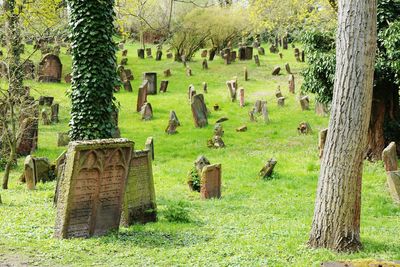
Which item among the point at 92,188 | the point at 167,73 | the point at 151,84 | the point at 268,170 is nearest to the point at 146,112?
the point at 151,84

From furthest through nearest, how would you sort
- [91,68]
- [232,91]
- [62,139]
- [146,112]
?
1. [232,91]
2. [146,112]
3. [62,139]
4. [91,68]

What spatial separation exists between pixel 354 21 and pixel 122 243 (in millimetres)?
4799

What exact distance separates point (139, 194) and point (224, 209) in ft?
7.43

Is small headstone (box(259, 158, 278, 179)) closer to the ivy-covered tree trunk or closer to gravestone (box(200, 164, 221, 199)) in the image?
gravestone (box(200, 164, 221, 199))

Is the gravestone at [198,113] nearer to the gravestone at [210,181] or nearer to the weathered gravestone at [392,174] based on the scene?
the gravestone at [210,181]

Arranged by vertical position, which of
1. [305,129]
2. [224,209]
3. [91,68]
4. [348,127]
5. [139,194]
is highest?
[91,68]

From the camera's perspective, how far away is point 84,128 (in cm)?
1405

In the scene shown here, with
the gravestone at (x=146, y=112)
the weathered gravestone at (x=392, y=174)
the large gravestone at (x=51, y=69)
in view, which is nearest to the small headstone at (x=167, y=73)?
the large gravestone at (x=51, y=69)

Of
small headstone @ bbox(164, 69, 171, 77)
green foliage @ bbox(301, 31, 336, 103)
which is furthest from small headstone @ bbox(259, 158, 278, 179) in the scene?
small headstone @ bbox(164, 69, 171, 77)

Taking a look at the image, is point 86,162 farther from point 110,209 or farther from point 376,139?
point 376,139

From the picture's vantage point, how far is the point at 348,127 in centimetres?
840

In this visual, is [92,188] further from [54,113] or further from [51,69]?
[51,69]

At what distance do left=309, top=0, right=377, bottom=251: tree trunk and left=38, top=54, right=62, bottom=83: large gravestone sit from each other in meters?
27.0

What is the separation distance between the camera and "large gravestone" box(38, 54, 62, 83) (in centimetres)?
3331
